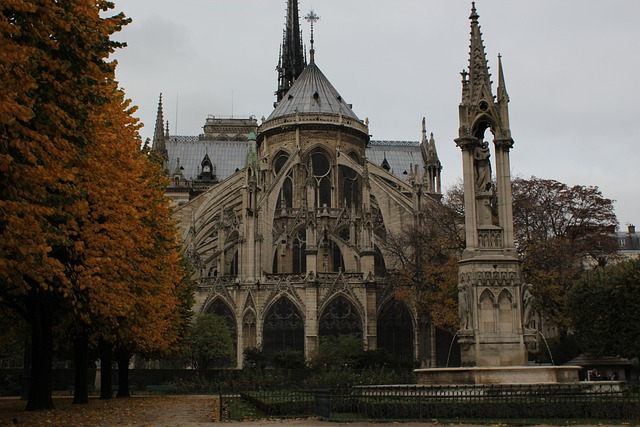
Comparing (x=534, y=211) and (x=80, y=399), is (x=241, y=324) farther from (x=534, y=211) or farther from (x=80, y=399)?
(x=80, y=399)

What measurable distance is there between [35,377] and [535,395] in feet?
46.2

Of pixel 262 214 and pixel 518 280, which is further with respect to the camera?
pixel 262 214

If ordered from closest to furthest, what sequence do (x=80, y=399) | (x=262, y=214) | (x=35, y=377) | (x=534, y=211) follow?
(x=35, y=377), (x=80, y=399), (x=534, y=211), (x=262, y=214)

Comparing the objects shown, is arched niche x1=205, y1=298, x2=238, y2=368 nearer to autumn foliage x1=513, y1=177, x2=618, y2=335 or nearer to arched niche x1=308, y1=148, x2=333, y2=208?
arched niche x1=308, y1=148, x2=333, y2=208

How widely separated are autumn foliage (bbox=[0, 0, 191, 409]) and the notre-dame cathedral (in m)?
28.2

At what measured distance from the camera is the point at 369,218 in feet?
183

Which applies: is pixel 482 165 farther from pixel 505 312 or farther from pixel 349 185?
pixel 349 185

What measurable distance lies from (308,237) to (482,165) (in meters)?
36.7

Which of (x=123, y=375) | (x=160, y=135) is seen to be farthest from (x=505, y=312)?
(x=160, y=135)

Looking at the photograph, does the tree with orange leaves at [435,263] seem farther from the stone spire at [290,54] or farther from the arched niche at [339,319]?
the stone spire at [290,54]

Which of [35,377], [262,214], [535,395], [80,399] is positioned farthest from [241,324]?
[535,395]

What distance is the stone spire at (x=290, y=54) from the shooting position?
343 ft

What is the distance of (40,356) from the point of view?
71.2 feet

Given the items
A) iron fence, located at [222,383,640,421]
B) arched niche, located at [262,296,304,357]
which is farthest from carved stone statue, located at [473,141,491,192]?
arched niche, located at [262,296,304,357]
